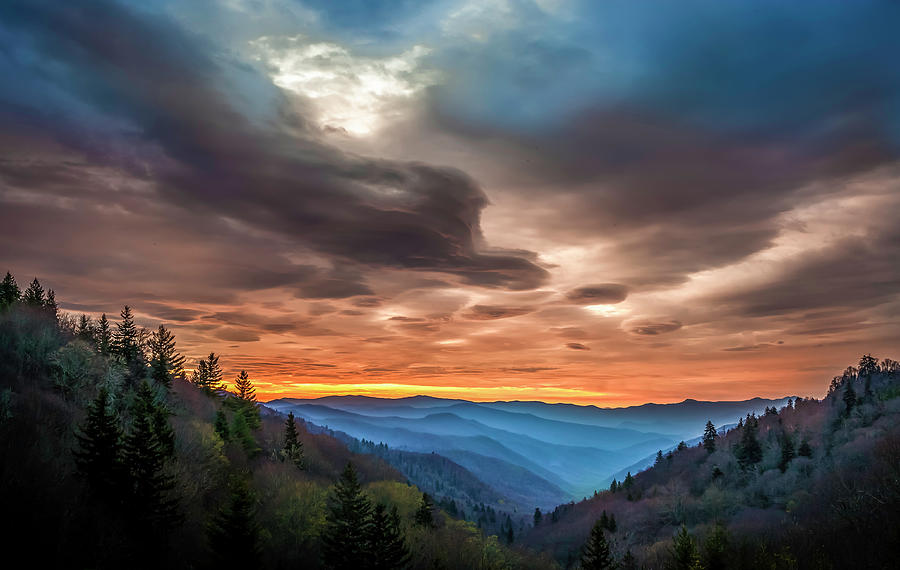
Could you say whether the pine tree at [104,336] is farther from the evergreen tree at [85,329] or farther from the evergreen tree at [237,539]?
the evergreen tree at [237,539]

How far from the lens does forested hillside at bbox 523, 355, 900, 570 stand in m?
64.6

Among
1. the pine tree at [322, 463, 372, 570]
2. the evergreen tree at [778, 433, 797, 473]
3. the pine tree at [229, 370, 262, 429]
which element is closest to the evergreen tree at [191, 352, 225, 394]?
the pine tree at [229, 370, 262, 429]

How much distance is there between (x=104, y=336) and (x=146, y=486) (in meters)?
54.1

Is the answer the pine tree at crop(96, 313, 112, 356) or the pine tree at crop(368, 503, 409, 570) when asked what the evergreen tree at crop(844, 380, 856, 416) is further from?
the pine tree at crop(96, 313, 112, 356)

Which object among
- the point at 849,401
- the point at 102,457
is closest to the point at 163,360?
the point at 102,457

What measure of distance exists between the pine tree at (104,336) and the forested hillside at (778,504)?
233 feet

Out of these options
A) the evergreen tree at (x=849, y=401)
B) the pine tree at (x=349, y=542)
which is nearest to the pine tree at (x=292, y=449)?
the pine tree at (x=349, y=542)

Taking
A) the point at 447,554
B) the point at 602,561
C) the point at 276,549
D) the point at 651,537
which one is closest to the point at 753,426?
the point at 651,537

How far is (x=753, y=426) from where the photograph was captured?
15712 centimetres

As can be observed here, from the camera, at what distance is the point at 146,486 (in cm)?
3500

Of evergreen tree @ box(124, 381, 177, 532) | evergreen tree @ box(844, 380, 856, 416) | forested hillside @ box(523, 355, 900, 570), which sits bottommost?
forested hillside @ box(523, 355, 900, 570)

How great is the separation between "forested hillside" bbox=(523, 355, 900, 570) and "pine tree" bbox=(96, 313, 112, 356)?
71.0m

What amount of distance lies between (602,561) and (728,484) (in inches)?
4273

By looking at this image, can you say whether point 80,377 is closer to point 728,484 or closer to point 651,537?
point 651,537
